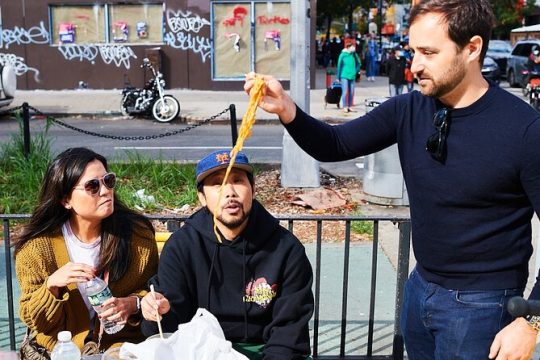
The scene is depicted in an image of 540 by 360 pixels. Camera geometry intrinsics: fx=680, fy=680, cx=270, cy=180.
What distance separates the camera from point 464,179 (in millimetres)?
2322

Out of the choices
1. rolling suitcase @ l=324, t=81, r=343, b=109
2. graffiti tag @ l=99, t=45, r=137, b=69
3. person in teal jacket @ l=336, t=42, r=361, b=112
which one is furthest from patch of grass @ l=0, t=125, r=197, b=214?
graffiti tag @ l=99, t=45, r=137, b=69

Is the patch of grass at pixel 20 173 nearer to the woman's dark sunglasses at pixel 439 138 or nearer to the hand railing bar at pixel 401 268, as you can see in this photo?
the hand railing bar at pixel 401 268

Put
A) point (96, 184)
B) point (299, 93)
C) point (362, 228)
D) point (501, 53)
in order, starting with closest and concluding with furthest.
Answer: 1. point (96, 184)
2. point (362, 228)
3. point (299, 93)
4. point (501, 53)

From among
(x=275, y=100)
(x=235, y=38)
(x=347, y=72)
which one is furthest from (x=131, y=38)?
(x=275, y=100)

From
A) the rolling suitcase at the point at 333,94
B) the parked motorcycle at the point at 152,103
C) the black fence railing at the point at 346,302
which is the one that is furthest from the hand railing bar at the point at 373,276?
the rolling suitcase at the point at 333,94

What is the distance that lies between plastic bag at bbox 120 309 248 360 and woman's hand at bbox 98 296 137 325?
43 centimetres

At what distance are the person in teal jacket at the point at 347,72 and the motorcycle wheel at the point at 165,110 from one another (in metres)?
4.61

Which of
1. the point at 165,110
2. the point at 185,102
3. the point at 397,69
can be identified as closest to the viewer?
the point at 165,110

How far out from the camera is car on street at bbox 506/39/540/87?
2394cm

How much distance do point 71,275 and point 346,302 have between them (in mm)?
1694

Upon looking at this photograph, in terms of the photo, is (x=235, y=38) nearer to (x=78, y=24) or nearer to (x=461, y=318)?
(x=78, y=24)

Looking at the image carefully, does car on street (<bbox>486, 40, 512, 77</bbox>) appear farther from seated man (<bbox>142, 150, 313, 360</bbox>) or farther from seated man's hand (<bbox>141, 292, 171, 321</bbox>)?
seated man's hand (<bbox>141, 292, 171, 321</bbox>)

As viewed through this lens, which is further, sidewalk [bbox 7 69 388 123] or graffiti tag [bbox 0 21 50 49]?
graffiti tag [bbox 0 21 50 49]

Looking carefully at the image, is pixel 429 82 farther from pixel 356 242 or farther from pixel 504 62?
pixel 504 62
